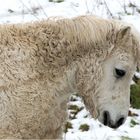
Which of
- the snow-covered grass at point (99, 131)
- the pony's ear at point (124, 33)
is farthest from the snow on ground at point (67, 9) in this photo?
the pony's ear at point (124, 33)

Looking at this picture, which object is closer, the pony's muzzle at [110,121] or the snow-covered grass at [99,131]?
the pony's muzzle at [110,121]

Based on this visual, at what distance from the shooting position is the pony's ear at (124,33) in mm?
5438

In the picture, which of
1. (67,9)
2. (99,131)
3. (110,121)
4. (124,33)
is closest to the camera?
(124,33)

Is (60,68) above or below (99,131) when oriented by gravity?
above

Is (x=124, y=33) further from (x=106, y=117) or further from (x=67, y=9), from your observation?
(x=67, y=9)

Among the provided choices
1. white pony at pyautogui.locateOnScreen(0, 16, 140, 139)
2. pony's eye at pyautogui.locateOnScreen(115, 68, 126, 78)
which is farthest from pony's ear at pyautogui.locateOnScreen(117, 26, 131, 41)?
pony's eye at pyautogui.locateOnScreen(115, 68, 126, 78)

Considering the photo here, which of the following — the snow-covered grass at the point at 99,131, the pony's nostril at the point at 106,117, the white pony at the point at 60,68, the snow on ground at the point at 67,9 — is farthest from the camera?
the snow on ground at the point at 67,9

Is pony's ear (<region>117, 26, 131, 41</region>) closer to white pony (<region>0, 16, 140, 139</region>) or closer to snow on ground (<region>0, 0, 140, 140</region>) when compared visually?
white pony (<region>0, 16, 140, 139</region>)

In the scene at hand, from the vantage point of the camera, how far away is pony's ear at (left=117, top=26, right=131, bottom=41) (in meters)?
5.44

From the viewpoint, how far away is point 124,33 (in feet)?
17.9

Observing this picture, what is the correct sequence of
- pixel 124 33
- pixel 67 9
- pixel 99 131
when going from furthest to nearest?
pixel 67 9, pixel 99 131, pixel 124 33

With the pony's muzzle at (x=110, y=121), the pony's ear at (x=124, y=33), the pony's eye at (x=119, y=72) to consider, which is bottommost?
the pony's muzzle at (x=110, y=121)

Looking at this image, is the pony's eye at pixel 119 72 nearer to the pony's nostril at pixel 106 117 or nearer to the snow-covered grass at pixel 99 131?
the pony's nostril at pixel 106 117

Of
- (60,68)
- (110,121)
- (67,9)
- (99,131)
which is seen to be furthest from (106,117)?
(67,9)
